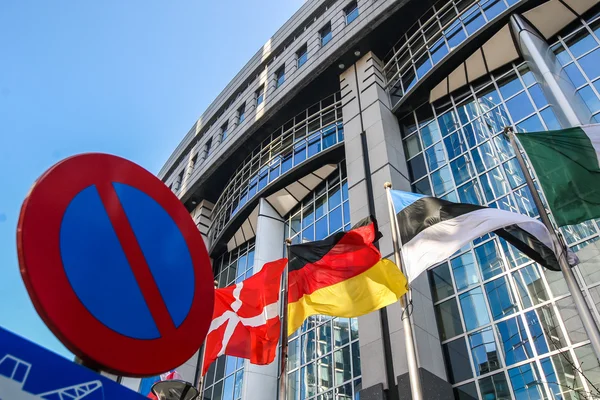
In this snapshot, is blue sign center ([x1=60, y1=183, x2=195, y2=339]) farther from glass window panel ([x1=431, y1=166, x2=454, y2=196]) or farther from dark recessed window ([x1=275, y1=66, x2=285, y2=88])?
dark recessed window ([x1=275, y1=66, x2=285, y2=88])

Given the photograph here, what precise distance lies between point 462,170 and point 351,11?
13484 millimetres

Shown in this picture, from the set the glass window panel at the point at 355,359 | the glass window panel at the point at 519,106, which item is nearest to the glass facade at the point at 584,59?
the glass window panel at the point at 519,106

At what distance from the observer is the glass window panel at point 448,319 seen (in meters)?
13.5

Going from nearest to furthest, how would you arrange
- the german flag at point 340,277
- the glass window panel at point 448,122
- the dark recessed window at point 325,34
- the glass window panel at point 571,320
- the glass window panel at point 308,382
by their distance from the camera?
1. the german flag at point 340,277
2. the glass window panel at point 571,320
3. the glass window panel at point 308,382
4. the glass window panel at point 448,122
5. the dark recessed window at point 325,34

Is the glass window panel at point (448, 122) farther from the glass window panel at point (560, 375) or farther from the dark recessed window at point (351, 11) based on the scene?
the glass window panel at point (560, 375)

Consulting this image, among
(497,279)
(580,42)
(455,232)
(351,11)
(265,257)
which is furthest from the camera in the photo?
(351,11)

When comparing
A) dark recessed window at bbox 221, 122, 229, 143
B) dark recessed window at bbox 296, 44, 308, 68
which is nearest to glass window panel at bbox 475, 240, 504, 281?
dark recessed window at bbox 296, 44, 308, 68

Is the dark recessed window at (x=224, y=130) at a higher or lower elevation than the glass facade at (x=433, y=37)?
higher

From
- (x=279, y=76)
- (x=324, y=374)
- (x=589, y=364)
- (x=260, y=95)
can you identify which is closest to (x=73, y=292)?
(x=589, y=364)

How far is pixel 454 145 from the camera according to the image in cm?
1738

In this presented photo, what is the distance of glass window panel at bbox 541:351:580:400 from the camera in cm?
1041

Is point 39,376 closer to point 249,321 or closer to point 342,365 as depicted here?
point 249,321

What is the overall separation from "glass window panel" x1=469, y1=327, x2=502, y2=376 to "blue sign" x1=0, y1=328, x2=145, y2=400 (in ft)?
39.5

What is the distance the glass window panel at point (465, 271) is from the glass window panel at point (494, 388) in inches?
110
